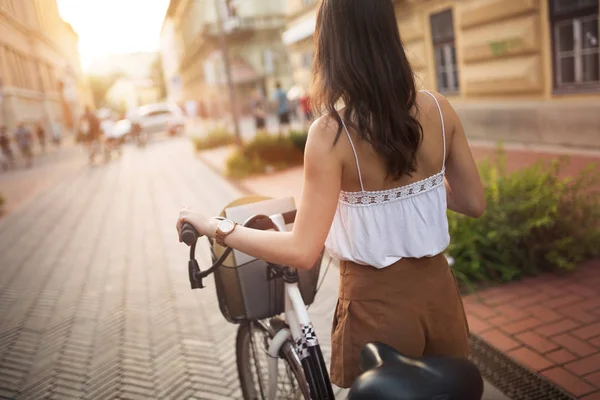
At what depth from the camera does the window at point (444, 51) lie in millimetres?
12555

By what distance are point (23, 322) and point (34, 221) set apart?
205 inches

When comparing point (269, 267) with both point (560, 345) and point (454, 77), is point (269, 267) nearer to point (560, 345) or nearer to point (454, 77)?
point (560, 345)

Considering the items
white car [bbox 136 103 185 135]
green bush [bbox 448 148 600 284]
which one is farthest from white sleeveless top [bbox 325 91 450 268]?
white car [bbox 136 103 185 135]

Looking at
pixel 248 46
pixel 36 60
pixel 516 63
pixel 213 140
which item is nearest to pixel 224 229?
pixel 36 60

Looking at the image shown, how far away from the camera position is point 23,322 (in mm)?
4676

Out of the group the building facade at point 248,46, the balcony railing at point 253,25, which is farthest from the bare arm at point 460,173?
the balcony railing at point 253,25

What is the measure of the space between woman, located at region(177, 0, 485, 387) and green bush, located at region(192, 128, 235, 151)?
17.6m

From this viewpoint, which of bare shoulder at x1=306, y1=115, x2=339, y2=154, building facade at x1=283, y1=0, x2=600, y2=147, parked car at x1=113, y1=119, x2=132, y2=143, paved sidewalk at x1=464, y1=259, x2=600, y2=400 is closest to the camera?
bare shoulder at x1=306, y1=115, x2=339, y2=154

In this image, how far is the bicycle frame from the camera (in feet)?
5.93

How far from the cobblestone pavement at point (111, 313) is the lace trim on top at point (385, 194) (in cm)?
214

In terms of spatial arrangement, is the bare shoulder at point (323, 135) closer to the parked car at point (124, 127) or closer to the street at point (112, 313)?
the street at point (112, 313)

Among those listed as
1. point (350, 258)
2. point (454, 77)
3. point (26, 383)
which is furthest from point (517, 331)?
point (454, 77)

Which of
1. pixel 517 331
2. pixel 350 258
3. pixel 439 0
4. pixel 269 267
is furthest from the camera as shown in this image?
pixel 439 0

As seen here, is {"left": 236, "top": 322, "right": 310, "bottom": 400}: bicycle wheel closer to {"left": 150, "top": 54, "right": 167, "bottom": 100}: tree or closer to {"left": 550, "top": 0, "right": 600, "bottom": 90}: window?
{"left": 550, "top": 0, "right": 600, "bottom": 90}: window
